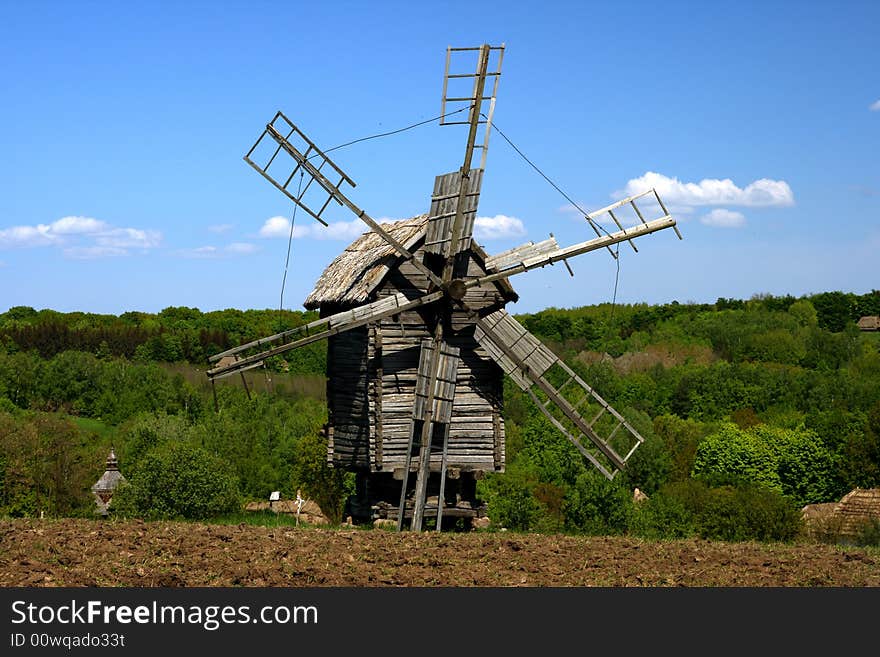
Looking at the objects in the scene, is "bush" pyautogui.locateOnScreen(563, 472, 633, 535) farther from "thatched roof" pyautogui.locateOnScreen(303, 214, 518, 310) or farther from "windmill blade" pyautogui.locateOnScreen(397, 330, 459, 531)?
"thatched roof" pyautogui.locateOnScreen(303, 214, 518, 310)

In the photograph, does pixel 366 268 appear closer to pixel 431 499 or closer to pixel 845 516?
pixel 431 499

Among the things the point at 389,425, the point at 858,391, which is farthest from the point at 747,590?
the point at 858,391

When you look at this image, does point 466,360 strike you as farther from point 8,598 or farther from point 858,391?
point 858,391

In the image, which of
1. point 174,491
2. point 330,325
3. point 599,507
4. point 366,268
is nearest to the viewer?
point 330,325

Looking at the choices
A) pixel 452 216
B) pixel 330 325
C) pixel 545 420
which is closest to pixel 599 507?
pixel 452 216

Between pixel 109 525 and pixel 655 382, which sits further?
pixel 655 382

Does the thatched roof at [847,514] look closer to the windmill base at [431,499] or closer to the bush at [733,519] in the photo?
the bush at [733,519]

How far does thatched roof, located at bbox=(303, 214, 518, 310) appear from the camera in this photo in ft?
71.4

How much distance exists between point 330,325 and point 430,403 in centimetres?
234

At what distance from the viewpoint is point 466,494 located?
23.2 m

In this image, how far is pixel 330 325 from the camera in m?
21.0

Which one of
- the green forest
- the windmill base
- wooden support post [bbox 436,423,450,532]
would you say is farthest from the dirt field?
the green forest

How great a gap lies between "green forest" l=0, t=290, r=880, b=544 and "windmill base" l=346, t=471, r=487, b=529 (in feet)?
10.9

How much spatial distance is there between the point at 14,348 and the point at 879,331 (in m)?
84.2
